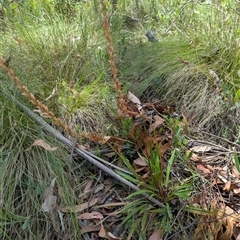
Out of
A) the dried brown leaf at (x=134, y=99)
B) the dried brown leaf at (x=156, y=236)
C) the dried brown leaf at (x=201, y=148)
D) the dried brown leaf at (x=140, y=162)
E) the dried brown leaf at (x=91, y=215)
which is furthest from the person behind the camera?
the dried brown leaf at (x=134, y=99)

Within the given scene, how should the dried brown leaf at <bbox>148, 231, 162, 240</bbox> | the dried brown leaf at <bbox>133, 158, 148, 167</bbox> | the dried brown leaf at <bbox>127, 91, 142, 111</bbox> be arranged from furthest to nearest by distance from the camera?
the dried brown leaf at <bbox>127, 91, 142, 111</bbox> → the dried brown leaf at <bbox>133, 158, 148, 167</bbox> → the dried brown leaf at <bbox>148, 231, 162, 240</bbox>

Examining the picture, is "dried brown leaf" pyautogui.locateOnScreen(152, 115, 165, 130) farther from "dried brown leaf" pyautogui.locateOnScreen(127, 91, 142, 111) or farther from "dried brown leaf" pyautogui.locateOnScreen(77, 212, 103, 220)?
"dried brown leaf" pyautogui.locateOnScreen(77, 212, 103, 220)

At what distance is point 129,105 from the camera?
2176 millimetres

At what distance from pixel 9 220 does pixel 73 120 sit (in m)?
0.61

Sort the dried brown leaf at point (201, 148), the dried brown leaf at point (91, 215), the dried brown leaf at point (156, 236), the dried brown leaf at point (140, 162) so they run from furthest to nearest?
the dried brown leaf at point (201, 148) → the dried brown leaf at point (140, 162) → the dried brown leaf at point (91, 215) → the dried brown leaf at point (156, 236)

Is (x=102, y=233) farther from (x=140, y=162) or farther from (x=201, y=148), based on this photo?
(x=201, y=148)

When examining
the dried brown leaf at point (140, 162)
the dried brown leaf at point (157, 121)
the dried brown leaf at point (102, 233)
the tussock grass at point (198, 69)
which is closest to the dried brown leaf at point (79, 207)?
the dried brown leaf at point (102, 233)

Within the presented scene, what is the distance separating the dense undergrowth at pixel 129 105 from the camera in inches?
68.4

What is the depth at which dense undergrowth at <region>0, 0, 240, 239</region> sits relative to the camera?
1736 mm

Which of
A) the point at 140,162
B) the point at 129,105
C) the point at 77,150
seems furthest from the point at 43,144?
the point at 129,105

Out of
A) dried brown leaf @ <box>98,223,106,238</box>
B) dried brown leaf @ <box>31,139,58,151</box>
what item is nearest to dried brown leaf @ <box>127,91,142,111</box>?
dried brown leaf @ <box>31,139,58,151</box>

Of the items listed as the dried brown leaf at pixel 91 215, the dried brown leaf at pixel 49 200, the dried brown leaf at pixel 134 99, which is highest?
the dried brown leaf at pixel 49 200

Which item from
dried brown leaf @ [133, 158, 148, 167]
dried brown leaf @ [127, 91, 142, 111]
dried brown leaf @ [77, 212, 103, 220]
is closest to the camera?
dried brown leaf @ [77, 212, 103, 220]

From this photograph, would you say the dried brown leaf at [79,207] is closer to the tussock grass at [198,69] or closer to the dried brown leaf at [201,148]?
the dried brown leaf at [201,148]
